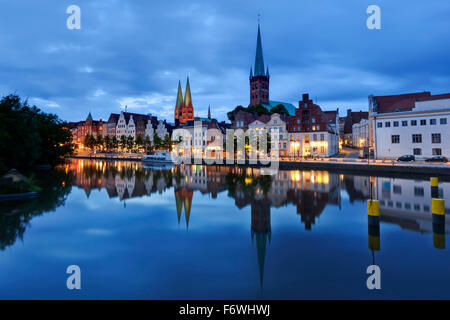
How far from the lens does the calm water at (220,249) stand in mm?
8523

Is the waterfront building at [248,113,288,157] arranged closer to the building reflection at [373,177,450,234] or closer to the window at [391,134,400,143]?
the window at [391,134,400,143]

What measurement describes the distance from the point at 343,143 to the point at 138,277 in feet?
377

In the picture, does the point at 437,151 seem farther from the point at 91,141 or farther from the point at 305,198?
the point at 91,141

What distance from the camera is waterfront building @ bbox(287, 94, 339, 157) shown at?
6794 centimetres

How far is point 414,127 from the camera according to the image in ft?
172

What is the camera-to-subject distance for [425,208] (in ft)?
64.2

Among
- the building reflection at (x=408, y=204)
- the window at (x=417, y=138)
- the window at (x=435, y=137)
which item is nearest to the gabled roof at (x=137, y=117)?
the window at (x=417, y=138)

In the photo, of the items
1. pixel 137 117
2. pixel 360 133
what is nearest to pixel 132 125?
pixel 137 117

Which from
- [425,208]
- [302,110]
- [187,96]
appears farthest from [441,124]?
[187,96]

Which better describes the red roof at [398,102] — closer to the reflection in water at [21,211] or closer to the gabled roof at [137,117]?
the reflection in water at [21,211]

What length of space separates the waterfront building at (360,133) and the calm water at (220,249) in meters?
70.0

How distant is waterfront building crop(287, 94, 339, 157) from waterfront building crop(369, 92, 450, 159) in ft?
40.2

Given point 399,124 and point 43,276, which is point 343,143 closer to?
point 399,124
